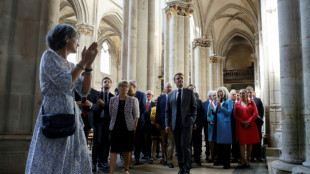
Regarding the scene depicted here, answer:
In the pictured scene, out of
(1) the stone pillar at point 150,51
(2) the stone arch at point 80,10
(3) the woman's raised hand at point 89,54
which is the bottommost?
(3) the woman's raised hand at point 89,54

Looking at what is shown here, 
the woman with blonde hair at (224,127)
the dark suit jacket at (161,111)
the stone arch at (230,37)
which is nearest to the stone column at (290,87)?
the woman with blonde hair at (224,127)

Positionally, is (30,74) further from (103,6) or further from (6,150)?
(103,6)

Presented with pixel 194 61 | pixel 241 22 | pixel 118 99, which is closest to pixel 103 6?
pixel 194 61

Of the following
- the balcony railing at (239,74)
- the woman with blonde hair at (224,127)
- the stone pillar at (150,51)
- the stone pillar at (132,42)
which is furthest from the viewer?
the balcony railing at (239,74)

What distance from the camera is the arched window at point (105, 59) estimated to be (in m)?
29.3

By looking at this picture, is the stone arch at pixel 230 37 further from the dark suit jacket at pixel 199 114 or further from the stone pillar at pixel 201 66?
the dark suit jacket at pixel 199 114

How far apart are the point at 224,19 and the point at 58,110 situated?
2534cm

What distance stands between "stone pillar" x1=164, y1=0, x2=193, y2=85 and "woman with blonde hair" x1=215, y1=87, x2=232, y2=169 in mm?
6551

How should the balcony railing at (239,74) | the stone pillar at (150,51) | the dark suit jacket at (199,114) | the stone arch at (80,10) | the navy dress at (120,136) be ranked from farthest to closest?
the balcony railing at (239,74), the stone arch at (80,10), the stone pillar at (150,51), the dark suit jacket at (199,114), the navy dress at (120,136)

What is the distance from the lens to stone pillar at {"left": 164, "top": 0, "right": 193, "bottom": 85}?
12492 mm

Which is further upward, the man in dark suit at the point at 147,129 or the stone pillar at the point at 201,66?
the stone pillar at the point at 201,66

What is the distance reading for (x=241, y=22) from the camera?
1033 inches

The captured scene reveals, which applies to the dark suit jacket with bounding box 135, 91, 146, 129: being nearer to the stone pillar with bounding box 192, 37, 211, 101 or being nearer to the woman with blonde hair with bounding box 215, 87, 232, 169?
the woman with blonde hair with bounding box 215, 87, 232, 169

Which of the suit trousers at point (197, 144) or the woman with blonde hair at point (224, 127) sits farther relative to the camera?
the suit trousers at point (197, 144)
